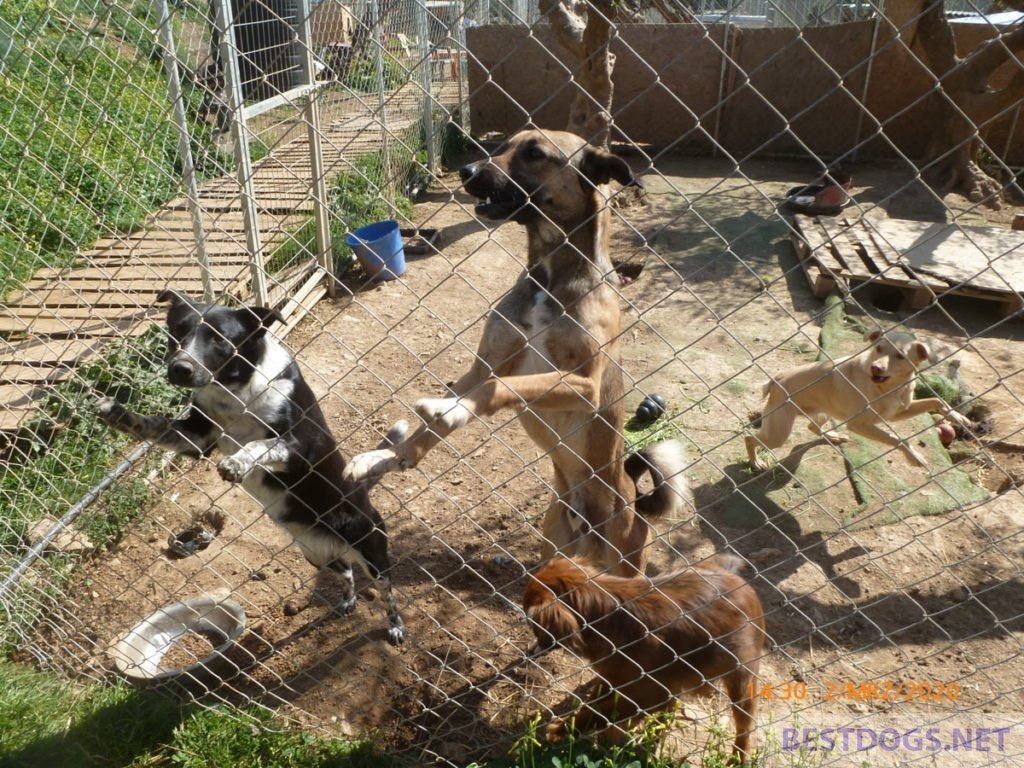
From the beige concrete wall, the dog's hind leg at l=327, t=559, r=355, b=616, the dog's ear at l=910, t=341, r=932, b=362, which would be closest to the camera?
the dog's hind leg at l=327, t=559, r=355, b=616

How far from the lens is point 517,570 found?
13.7 ft

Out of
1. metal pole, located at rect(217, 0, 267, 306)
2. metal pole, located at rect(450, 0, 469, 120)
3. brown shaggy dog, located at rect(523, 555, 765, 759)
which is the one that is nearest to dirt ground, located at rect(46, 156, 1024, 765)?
brown shaggy dog, located at rect(523, 555, 765, 759)

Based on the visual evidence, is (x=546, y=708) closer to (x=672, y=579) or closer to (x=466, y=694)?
(x=466, y=694)

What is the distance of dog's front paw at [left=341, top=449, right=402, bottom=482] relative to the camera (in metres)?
2.55

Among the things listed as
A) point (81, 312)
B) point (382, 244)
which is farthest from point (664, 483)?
point (382, 244)

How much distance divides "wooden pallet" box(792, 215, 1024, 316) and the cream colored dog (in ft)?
7.12

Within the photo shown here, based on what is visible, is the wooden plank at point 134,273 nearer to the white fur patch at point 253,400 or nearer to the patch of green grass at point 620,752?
the white fur patch at point 253,400

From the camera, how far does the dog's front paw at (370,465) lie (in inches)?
100

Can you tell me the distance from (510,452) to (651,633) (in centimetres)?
136

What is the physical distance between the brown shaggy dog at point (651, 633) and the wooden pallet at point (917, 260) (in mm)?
4765

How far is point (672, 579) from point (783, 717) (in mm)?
767

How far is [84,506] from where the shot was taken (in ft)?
12.4

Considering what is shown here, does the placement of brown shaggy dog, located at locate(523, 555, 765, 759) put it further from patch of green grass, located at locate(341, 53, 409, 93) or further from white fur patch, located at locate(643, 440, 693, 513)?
patch of green grass, located at locate(341, 53, 409, 93)

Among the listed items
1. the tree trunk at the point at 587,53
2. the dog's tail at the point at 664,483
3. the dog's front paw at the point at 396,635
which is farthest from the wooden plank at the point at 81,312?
the tree trunk at the point at 587,53
